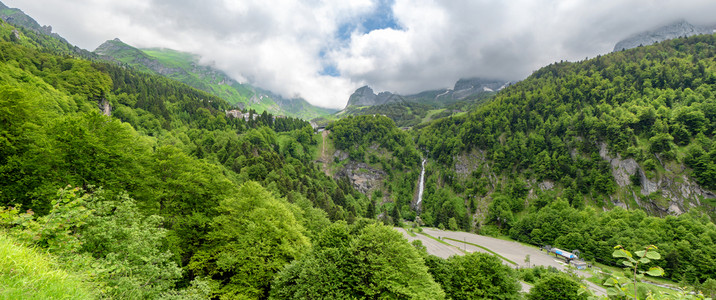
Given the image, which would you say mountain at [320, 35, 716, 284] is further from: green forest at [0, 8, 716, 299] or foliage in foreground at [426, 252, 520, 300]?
foliage in foreground at [426, 252, 520, 300]

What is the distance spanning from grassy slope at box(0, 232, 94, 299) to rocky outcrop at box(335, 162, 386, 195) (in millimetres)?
157674

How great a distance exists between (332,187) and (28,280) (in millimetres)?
114391

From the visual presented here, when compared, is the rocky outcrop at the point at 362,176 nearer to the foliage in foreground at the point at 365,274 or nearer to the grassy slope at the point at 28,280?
the foliage in foreground at the point at 365,274

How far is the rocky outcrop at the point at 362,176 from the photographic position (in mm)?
165125

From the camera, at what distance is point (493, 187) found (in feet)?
463

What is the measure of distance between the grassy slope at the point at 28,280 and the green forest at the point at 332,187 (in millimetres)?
46

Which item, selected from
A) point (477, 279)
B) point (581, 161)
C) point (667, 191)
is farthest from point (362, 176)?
point (477, 279)

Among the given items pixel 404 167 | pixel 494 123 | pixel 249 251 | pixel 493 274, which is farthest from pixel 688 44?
pixel 249 251

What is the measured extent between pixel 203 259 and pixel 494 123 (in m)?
177

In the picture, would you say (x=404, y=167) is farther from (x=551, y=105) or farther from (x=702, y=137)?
(x=702, y=137)

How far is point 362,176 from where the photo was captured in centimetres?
16975

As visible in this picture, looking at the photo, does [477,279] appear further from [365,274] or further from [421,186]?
[421,186]

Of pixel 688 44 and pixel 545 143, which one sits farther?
pixel 688 44

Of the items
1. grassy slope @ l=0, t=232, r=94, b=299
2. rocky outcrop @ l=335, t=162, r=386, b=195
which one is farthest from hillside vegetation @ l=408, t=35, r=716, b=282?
grassy slope @ l=0, t=232, r=94, b=299
